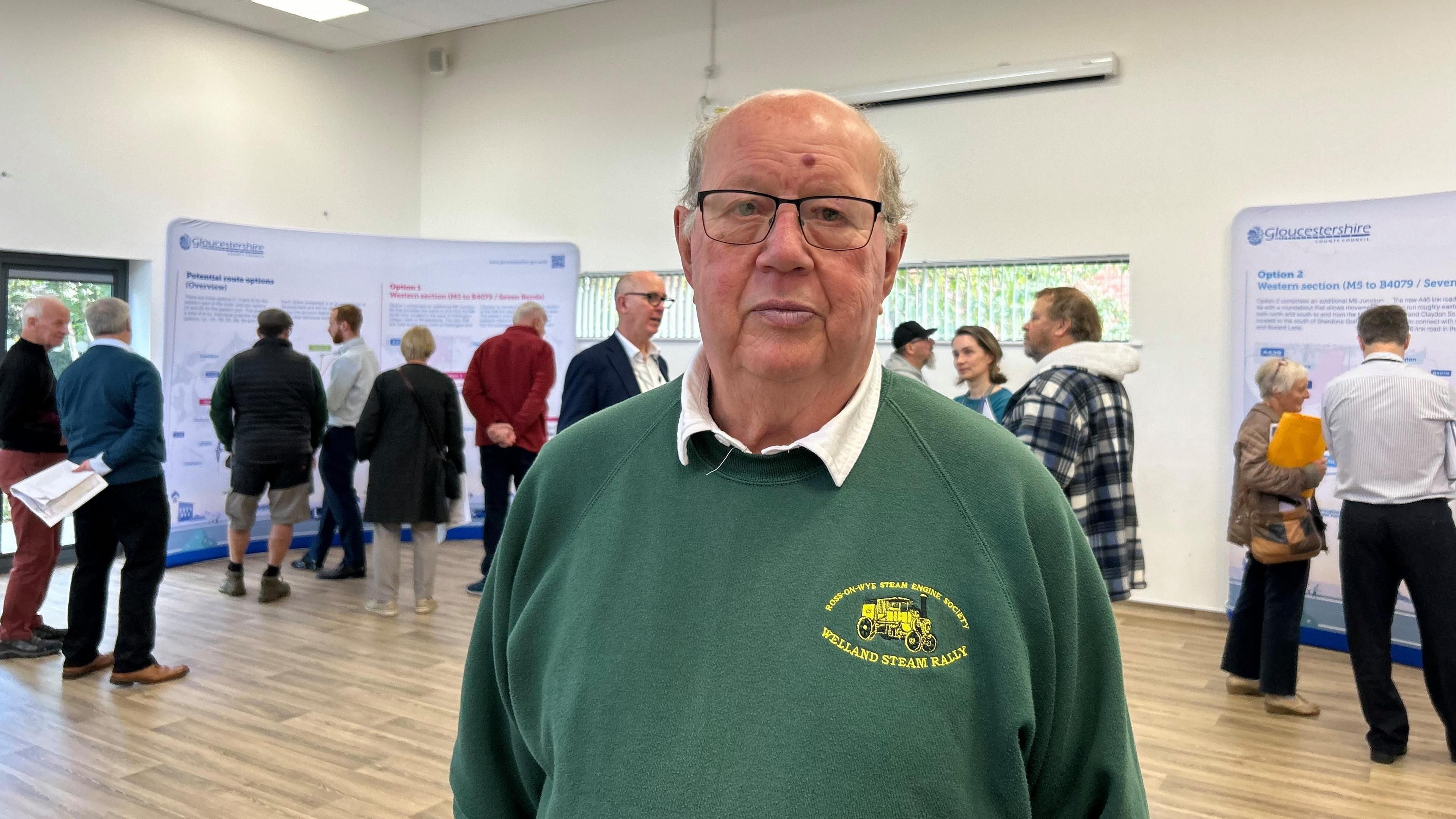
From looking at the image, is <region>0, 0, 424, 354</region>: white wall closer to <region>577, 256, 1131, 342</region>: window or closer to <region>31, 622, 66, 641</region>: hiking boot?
<region>31, 622, 66, 641</region>: hiking boot

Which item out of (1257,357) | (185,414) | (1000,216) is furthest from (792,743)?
(185,414)

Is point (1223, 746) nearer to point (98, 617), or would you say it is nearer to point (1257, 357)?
point (1257, 357)

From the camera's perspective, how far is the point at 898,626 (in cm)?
103

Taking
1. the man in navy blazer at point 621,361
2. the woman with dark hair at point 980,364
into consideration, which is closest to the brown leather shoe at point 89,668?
the man in navy blazer at point 621,361

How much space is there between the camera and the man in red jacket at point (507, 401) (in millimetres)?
6371

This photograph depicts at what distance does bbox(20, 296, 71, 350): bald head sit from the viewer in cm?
498

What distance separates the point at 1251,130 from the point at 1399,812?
12.9 feet

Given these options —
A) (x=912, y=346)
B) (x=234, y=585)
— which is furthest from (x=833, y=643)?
(x=234, y=585)

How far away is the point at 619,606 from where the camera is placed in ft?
3.67

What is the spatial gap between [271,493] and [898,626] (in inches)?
239

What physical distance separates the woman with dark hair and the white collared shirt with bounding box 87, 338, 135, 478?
384 cm

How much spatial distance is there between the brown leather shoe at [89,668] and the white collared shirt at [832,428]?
4.42m

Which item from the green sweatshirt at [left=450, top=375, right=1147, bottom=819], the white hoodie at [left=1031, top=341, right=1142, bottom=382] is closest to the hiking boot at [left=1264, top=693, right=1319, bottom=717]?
the white hoodie at [left=1031, top=341, right=1142, bottom=382]

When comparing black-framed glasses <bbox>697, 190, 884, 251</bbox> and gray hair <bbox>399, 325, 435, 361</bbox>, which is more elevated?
black-framed glasses <bbox>697, 190, 884, 251</bbox>
